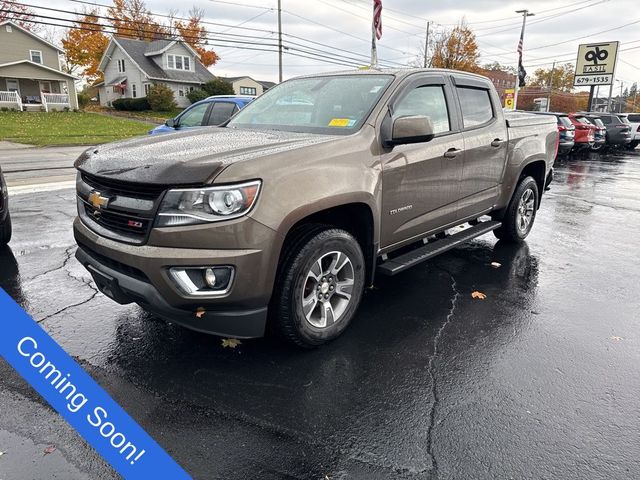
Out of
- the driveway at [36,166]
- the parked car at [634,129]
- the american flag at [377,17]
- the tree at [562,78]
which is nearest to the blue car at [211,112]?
the driveway at [36,166]

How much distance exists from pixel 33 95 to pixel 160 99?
11.7 metres

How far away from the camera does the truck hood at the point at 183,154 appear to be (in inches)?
108

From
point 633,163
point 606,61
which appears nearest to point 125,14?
point 606,61

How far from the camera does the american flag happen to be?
13.1 meters

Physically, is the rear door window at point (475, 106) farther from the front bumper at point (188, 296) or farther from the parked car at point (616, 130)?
the parked car at point (616, 130)

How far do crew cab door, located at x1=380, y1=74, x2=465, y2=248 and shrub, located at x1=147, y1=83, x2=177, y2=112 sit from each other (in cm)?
4104

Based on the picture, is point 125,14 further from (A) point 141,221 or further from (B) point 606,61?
(A) point 141,221

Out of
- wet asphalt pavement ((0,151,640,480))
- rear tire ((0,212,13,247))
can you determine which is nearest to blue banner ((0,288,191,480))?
wet asphalt pavement ((0,151,640,480))

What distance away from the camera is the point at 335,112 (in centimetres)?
387

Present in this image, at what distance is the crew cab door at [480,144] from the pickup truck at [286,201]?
35 mm

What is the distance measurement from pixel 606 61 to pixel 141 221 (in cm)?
4122

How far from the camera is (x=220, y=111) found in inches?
393

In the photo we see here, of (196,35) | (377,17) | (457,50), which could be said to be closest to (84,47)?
(196,35)

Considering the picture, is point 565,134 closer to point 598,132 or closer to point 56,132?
point 598,132
